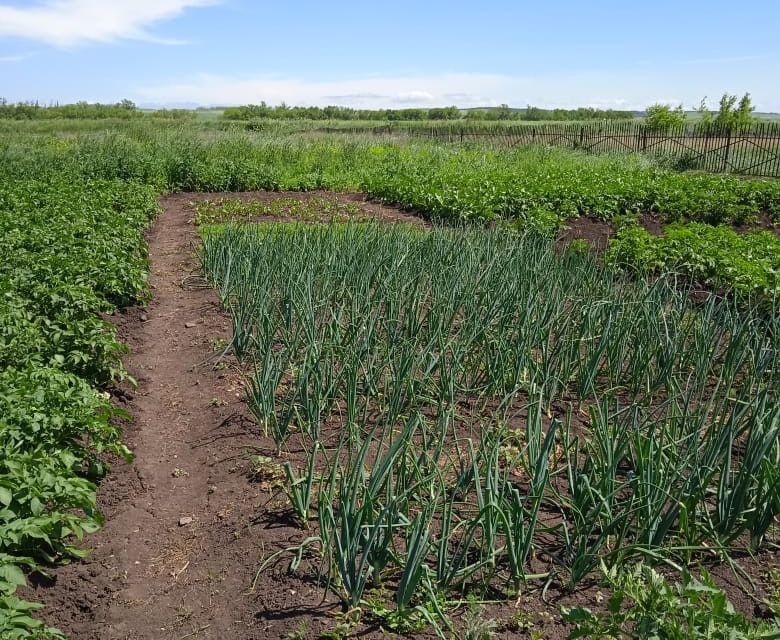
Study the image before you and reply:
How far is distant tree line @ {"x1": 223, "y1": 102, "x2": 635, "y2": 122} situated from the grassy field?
147 ft

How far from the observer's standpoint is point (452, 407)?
295 centimetres

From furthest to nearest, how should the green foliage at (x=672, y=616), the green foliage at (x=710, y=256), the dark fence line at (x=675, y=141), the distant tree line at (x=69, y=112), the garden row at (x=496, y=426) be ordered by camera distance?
1. the distant tree line at (x=69, y=112)
2. the dark fence line at (x=675, y=141)
3. the green foliage at (x=710, y=256)
4. the garden row at (x=496, y=426)
5. the green foliage at (x=672, y=616)

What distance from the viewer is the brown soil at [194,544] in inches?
99.5

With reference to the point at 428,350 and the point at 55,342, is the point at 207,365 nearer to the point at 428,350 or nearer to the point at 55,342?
the point at 55,342

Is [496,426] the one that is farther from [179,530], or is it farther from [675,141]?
[675,141]

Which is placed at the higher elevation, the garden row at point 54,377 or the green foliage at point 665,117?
the green foliage at point 665,117

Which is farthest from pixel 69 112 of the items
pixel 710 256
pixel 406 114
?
pixel 710 256

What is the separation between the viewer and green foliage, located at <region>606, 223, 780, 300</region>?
604 centimetres

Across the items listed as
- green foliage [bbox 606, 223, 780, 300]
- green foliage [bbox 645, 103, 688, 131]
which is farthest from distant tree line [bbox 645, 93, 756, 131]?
green foliage [bbox 606, 223, 780, 300]

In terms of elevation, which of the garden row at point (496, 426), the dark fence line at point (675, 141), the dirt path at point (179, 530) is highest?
the dark fence line at point (675, 141)

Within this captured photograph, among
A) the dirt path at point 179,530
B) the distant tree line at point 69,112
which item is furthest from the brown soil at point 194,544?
the distant tree line at point 69,112

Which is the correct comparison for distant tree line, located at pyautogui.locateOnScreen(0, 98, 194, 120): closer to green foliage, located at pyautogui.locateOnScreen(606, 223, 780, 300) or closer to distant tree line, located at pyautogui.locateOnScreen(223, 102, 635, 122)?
distant tree line, located at pyautogui.locateOnScreen(223, 102, 635, 122)

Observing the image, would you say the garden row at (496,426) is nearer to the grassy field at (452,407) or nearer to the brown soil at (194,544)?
the grassy field at (452,407)

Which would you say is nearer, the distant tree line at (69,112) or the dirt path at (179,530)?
the dirt path at (179,530)
